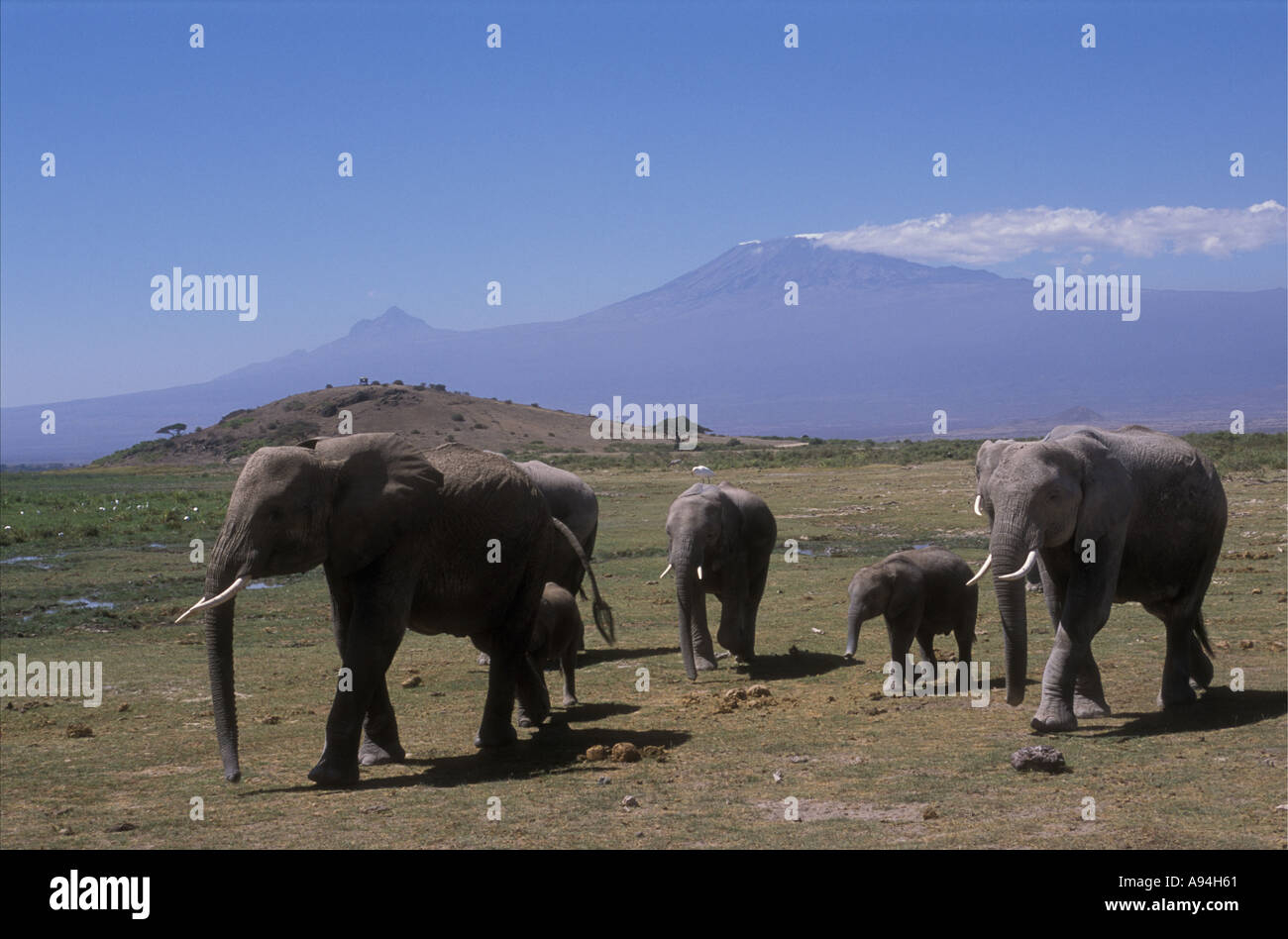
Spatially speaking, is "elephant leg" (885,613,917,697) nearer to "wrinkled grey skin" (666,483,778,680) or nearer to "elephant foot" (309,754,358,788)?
"wrinkled grey skin" (666,483,778,680)

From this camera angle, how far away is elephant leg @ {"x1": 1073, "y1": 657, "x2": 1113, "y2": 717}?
1284 cm

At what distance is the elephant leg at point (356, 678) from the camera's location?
1141cm

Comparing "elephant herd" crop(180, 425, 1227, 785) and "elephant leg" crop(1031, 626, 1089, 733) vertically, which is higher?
"elephant herd" crop(180, 425, 1227, 785)

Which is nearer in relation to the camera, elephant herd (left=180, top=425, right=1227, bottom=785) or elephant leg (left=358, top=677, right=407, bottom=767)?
elephant herd (left=180, top=425, right=1227, bottom=785)

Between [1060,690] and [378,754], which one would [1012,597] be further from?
[378,754]

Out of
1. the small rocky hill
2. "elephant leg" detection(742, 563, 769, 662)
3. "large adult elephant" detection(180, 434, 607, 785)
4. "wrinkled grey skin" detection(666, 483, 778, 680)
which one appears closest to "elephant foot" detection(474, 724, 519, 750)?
"large adult elephant" detection(180, 434, 607, 785)

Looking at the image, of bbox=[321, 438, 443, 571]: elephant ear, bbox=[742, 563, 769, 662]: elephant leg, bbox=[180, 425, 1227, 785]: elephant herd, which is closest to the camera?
bbox=[180, 425, 1227, 785]: elephant herd

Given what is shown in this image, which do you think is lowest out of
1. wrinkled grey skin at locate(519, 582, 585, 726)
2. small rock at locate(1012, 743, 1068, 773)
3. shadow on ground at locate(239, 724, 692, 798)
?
shadow on ground at locate(239, 724, 692, 798)

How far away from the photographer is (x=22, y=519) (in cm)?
4469

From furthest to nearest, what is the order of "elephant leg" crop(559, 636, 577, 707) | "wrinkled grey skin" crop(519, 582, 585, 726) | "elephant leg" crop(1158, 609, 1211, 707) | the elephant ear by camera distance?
"elephant leg" crop(559, 636, 577, 707) → "wrinkled grey skin" crop(519, 582, 585, 726) → "elephant leg" crop(1158, 609, 1211, 707) → the elephant ear

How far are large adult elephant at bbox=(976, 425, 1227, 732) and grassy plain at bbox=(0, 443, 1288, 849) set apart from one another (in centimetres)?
52

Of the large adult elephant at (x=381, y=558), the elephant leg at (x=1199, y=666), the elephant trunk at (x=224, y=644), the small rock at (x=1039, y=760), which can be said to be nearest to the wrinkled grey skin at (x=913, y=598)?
the elephant leg at (x=1199, y=666)

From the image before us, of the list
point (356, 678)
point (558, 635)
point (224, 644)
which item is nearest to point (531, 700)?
point (558, 635)

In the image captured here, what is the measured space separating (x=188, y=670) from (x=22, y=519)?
30.0m
